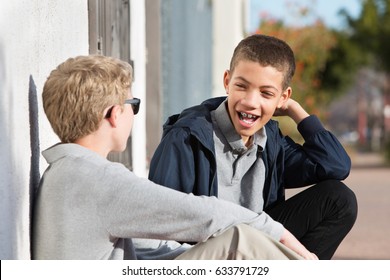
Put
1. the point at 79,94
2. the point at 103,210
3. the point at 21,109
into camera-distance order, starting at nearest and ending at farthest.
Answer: the point at 103,210, the point at 79,94, the point at 21,109

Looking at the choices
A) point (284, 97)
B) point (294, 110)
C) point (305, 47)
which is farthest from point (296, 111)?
point (305, 47)

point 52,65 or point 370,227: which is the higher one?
point 52,65

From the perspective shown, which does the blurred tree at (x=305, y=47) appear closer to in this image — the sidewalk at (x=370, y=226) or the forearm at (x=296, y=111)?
the sidewalk at (x=370, y=226)

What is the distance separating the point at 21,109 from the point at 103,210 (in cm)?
59

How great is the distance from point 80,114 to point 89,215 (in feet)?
1.03

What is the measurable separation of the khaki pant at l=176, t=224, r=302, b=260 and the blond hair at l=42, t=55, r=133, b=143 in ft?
1.61

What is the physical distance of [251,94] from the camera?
387cm

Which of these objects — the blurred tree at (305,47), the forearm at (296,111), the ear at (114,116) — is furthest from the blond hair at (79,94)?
the blurred tree at (305,47)

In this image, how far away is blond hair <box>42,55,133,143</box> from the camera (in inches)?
114

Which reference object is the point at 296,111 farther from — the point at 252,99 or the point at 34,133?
the point at 34,133

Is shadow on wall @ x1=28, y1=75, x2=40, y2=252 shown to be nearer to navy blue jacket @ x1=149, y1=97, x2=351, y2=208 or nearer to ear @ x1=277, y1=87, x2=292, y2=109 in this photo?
navy blue jacket @ x1=149, y1=97, x2=351, y2=208

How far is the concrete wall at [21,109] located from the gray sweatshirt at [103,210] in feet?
0.68
